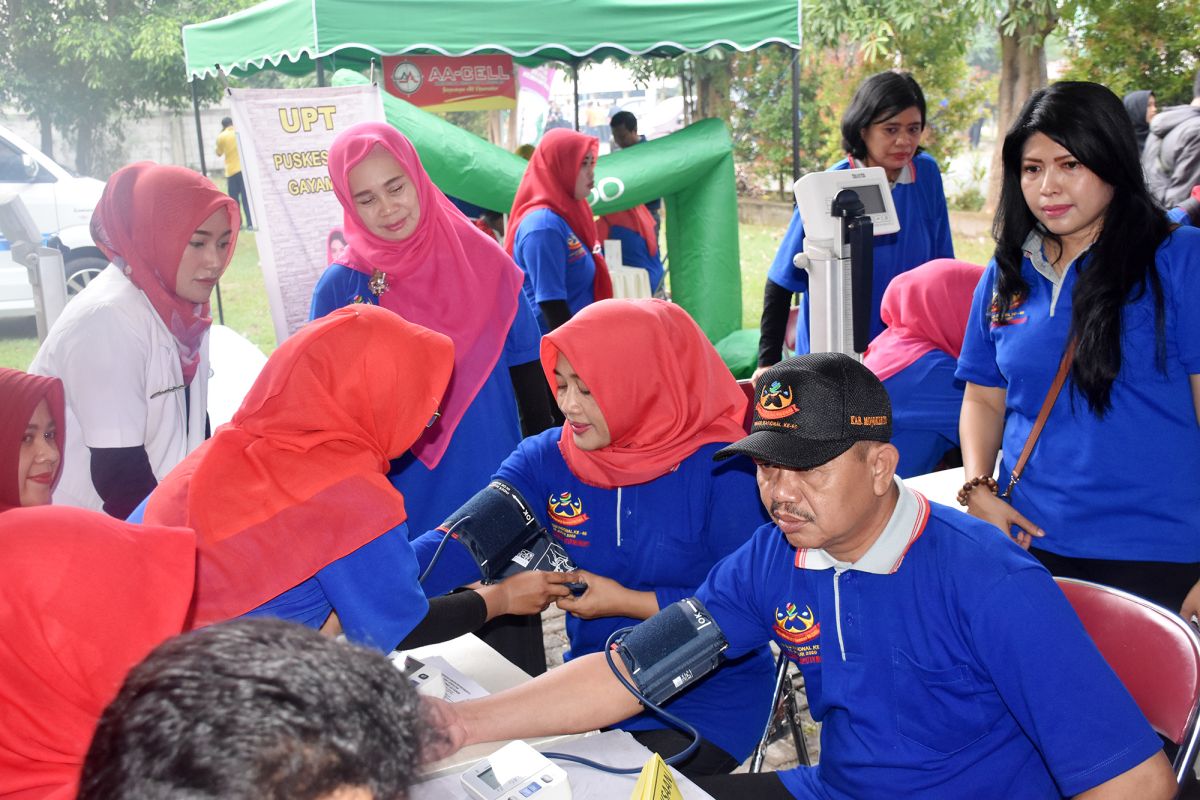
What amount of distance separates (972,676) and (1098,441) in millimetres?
688

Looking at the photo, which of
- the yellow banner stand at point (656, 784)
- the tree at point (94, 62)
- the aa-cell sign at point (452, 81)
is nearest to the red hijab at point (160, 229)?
the yellow banner stand at point (656, 784)

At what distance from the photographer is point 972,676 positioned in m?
1.42

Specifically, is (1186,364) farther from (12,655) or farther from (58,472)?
(58,472)

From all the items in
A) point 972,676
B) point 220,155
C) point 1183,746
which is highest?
point 220,155

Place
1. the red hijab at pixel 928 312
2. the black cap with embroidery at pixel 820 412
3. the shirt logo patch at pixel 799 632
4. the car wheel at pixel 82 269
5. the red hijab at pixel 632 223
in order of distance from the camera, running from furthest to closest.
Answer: the car wheel at pixel 82 269 → the red hijab at pixel 632 223 → the red hijab at pixel 928 312 → the shirt logo patch at pixel 799 632 → the black cap with embroidery at pixel 820 412

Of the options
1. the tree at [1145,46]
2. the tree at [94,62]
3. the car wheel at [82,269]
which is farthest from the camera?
the tree at [94,62]

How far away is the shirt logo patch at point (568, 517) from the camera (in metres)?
2.10

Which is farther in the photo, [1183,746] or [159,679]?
→ [1183,746]

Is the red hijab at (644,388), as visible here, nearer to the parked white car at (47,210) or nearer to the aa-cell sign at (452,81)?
the aa-cell sign at (452,81)

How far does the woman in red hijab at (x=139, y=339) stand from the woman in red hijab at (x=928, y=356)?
185 cm

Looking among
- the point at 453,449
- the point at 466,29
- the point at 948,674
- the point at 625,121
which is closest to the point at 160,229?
the point at 453,449

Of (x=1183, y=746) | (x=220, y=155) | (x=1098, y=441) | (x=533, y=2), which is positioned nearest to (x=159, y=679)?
(x=1183, y=746)

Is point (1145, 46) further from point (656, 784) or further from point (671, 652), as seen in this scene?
point (656, 784)

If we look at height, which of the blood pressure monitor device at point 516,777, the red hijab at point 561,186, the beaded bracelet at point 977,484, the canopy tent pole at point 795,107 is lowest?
the blood pressure monitor device at point 516,777
